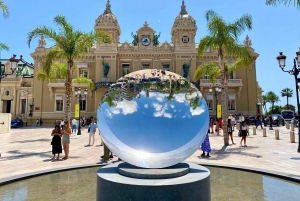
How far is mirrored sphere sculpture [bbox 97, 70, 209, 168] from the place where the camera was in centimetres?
383

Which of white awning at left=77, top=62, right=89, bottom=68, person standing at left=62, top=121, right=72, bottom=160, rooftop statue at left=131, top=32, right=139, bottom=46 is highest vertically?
rooftop statue at left=131, top=32, right=139, bottom=46

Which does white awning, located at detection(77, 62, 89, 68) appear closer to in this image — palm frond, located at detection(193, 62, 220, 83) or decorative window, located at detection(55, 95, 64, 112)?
decorative window, located at detection(55, 95, 64, 112)

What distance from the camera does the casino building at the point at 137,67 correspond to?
33.6 metres

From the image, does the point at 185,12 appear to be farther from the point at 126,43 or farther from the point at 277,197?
the point at 277,197

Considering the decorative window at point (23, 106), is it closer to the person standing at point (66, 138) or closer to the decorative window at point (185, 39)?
the decorative window at point (185, 39)

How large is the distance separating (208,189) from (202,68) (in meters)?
16.5

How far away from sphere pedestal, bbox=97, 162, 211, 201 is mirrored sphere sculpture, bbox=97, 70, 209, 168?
229 millimetres

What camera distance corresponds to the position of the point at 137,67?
1375 inches

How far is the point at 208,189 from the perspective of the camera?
378 centimetres

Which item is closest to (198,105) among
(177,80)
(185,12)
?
(177,80)

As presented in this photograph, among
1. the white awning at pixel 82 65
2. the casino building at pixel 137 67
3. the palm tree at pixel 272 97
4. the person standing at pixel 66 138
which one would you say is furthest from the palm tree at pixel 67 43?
the palm tree at pixel 272 97

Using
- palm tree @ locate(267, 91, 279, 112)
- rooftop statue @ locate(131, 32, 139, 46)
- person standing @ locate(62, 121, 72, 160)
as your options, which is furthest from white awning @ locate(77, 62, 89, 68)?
palm tree @ locate(267, 91, 279, 112)

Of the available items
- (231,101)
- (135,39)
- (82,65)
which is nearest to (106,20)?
(135,39)

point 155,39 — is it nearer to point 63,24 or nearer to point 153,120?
point 63,24
